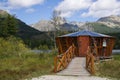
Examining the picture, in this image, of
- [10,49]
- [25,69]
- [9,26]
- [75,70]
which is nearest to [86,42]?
[25,69]

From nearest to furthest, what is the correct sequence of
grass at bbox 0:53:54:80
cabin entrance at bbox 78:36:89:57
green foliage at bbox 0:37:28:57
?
grass at bbox 0:53:54:80
cabin entrance at bbox 78:36:89:57
green foliage at bbox 0:37:28:57

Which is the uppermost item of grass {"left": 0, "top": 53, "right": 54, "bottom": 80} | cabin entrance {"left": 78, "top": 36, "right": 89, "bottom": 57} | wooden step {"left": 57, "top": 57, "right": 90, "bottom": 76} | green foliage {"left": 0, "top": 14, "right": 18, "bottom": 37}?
green foliage {"left": 0, "top": 14, "right": 18, "bottom": 37}

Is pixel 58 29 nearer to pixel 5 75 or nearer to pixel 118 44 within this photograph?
pixel 118 44

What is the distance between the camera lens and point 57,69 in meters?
23.3

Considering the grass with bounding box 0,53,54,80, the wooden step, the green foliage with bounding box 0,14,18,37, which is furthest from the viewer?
the green foliage with bounding box 0,14,18,37

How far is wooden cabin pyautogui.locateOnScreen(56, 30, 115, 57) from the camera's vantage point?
3525 centimetres

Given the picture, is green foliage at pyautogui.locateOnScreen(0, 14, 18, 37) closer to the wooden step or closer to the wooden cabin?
the wooden cabin

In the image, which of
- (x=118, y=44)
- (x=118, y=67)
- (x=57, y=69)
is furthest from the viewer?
(x=118, y=44)

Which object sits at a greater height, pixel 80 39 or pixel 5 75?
pixel 80 39

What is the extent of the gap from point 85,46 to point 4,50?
2116 cm

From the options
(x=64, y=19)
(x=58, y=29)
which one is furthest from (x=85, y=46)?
(x=64, y=19)

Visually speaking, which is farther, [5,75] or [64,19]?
[64,19]

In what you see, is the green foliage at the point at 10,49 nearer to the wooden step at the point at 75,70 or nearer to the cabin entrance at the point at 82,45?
the cabin entrance at the point at 82,45

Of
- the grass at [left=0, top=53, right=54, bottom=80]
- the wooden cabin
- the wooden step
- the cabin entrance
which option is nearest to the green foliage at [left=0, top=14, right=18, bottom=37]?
the grass at [left=0, top=53, right=54, bottom=80]
